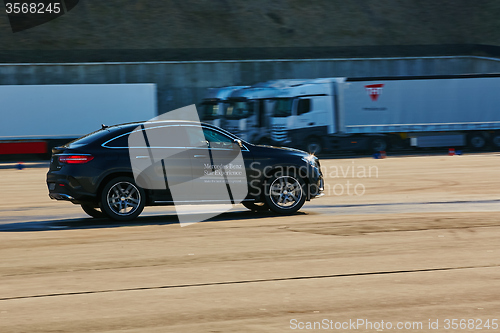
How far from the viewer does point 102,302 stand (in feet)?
18.6

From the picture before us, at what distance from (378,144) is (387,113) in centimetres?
165

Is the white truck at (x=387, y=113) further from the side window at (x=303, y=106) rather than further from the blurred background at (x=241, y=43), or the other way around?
the blurred background at (x=241, y=43)

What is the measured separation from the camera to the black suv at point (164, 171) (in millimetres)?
10172

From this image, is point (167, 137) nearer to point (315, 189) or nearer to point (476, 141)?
point (315, 189)

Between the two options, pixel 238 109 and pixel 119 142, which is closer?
pixel 119 142

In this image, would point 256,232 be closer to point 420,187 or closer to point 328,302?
point 328,302

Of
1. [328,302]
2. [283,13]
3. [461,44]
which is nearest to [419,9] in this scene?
[461,44]

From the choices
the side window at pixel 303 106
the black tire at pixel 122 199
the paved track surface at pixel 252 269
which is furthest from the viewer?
the side window at pixel 303 106

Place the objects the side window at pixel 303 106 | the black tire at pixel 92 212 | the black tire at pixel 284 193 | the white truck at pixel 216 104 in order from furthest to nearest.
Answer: the white truck at pixel 216 104 < the side window at pixel 303 106 < the black tire at pixel 92 212 < the black tire at pixel 284 193

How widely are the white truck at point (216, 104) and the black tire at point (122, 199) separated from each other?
20228 mm

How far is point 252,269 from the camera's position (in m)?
6.94

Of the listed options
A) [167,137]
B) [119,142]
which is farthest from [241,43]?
[119,142]

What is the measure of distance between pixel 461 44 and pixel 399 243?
41.0 meters

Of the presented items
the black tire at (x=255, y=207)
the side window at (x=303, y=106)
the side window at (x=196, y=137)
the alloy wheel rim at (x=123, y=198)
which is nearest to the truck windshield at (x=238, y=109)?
the side window at (x=303, y=106)
